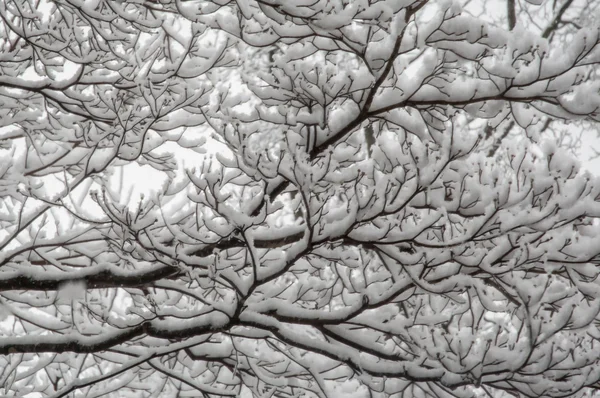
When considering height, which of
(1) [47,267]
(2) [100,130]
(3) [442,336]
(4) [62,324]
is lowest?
(3) [442,336]

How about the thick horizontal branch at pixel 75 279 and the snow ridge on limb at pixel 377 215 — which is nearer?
the snow ridge on limb at pixel 377 215

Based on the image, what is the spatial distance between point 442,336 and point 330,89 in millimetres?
1265

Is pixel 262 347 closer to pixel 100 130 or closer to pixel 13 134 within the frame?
pixel 100 130

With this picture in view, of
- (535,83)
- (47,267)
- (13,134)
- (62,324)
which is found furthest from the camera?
(13,134)

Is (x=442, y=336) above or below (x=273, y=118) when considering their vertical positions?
below

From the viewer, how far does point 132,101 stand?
3768mm

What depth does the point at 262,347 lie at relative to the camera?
4207 mm

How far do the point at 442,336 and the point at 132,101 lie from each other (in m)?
2.51

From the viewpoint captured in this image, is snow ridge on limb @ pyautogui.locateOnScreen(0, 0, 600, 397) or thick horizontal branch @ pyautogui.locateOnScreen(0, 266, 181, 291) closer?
snow ridge on limb @ pyautogui.locateOnScreen(0, 0, 600, 397)

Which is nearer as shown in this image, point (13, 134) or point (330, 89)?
point (330, 89)

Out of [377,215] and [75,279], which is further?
[75,279]

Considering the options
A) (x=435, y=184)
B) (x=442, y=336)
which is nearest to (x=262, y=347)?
(x=442, y=336)

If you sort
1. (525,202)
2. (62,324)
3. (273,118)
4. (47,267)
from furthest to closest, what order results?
(47,267), (62,324), (273,118), (525,202)

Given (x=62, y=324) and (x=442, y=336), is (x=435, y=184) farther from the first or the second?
(x=62, y=324)
